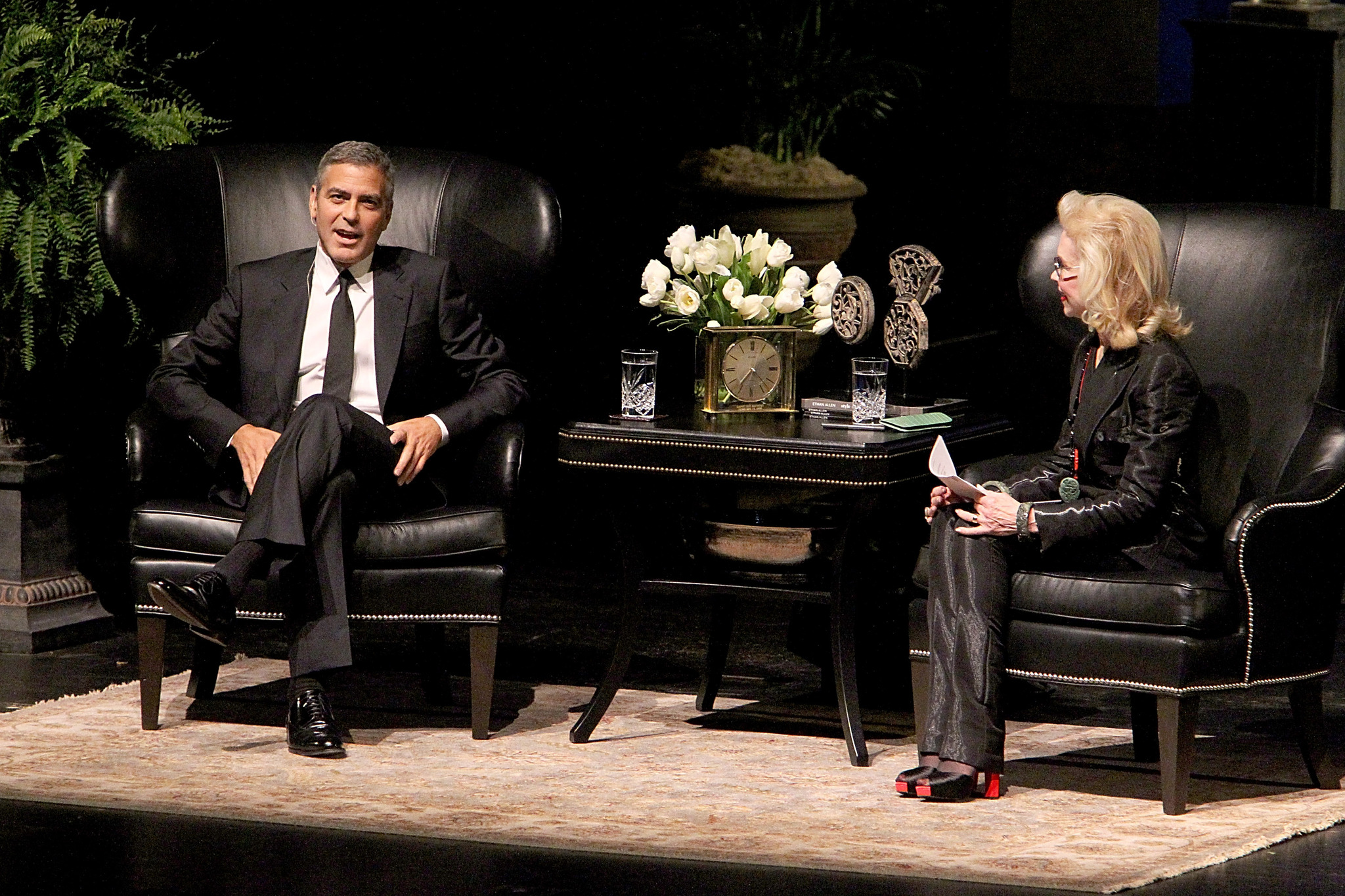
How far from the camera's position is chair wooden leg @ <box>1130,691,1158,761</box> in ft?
14.5

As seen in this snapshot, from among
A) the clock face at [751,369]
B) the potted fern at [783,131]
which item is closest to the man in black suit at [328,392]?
the clock face at [751,369]

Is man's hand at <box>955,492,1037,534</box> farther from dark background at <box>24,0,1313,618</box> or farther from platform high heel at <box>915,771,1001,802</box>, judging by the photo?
dark background at <box>24,0,1313,618</box>

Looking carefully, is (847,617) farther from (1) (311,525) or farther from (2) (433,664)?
(1) (311,525)

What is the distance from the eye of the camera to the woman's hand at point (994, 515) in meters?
4.06

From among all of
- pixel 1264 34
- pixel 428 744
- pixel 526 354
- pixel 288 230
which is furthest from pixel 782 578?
pixel 1264 34

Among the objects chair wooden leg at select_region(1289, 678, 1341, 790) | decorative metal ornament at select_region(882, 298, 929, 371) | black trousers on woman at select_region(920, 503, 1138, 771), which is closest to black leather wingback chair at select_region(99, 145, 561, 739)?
decorative metal ornament at select_region(882, 298, 929, 371)

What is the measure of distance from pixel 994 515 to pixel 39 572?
2.69 meters

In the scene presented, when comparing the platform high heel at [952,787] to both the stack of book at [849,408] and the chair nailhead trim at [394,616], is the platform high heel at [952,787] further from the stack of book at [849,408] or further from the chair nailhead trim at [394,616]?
the chair nailhead trim at [394,616]

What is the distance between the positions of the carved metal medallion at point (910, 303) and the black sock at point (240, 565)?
1.46m

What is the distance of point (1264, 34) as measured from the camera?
27.5 ft

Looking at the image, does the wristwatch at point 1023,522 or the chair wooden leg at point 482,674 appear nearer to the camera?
the wristwatch at point 1023,522

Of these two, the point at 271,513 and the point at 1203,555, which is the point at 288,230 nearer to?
the point at 271,513

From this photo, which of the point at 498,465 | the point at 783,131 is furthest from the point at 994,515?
the point at 783,131

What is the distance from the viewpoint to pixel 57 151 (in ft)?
17.2
